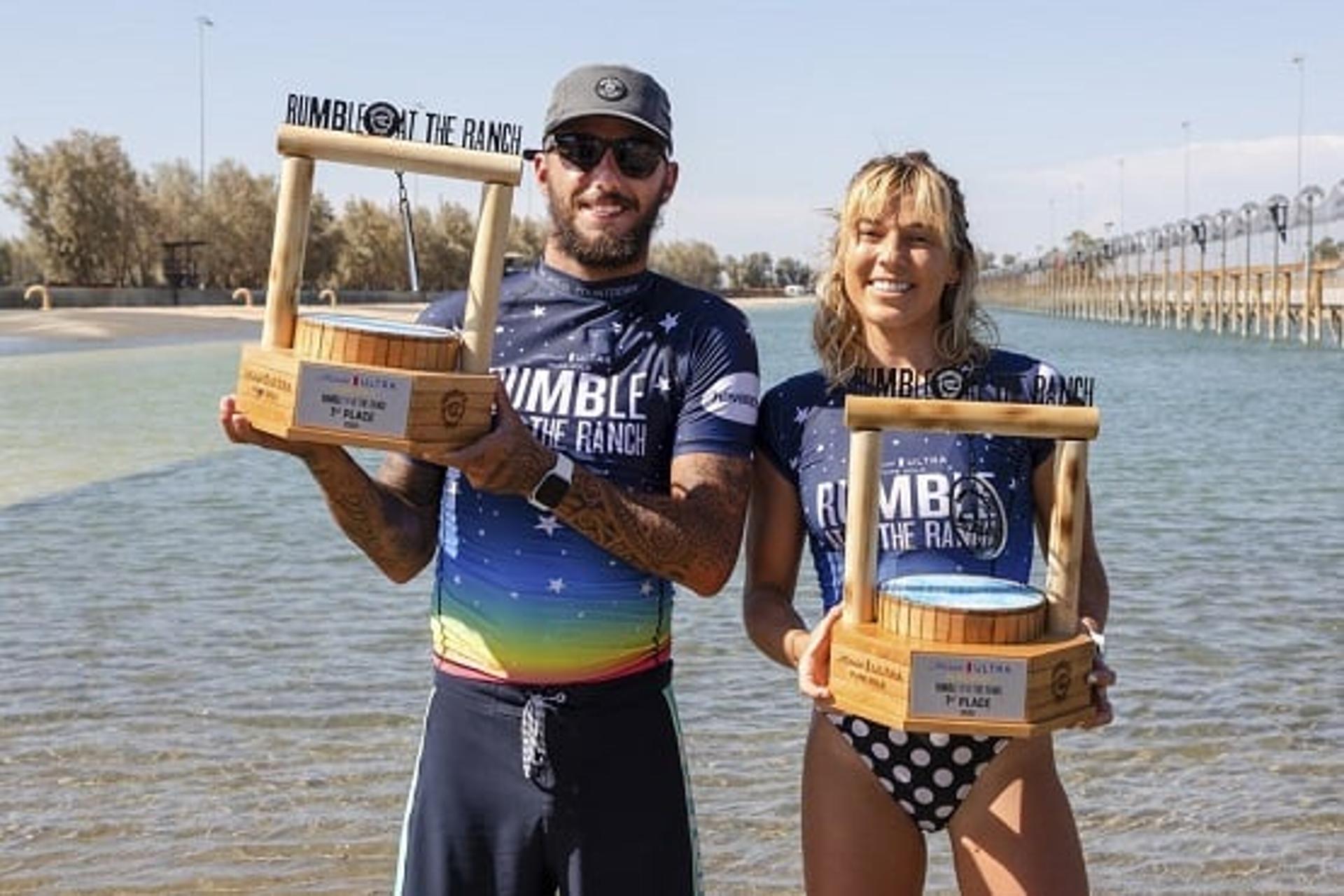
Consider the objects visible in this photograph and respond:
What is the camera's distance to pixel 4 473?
20844mm

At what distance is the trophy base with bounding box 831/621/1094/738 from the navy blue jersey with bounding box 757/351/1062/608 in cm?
63

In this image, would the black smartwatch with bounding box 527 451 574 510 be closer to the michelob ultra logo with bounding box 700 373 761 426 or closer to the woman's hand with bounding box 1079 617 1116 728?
the michelob ultra logo with bounding box 700 373 761 426

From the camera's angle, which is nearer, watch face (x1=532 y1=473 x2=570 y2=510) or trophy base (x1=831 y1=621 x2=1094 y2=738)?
trophy base (x1=831 y1=621 x2=1094 y2=738)

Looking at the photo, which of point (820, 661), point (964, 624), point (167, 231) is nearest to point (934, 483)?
point (820, 661)

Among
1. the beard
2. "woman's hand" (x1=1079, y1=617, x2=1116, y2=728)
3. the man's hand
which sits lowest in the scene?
"woman's hand" (x1=1079, y1=617, x2=1116, y2=728)

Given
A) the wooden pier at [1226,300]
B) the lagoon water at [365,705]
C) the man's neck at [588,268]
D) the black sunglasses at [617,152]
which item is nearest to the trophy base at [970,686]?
the man's neck at [588,268]

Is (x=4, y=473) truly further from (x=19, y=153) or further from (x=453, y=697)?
(x=19, y=153)

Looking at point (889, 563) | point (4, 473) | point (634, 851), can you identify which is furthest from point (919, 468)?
point (4, 473)

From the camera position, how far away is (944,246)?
3709 millimetres

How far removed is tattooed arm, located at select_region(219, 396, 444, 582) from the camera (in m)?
3.39

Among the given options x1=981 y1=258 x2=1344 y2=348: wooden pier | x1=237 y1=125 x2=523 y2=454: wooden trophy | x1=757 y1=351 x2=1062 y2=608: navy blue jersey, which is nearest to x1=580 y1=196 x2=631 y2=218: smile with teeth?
x1=237 y1=125 x2=523 y2=454: wooden trophy

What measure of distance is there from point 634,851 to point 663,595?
0.57 metres

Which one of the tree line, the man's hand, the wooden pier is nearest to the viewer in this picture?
the man's hand

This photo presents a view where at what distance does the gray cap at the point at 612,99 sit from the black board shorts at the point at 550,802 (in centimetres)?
123
